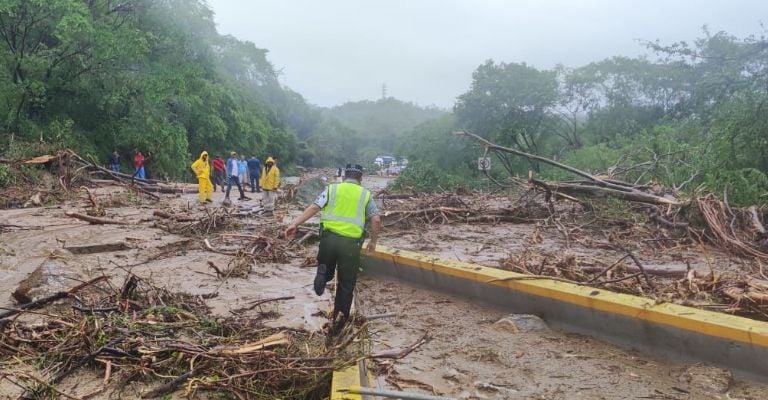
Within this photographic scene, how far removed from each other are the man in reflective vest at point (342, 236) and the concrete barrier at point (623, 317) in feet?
5.63

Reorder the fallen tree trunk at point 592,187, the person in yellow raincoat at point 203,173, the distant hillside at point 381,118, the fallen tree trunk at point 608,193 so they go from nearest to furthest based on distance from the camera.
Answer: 1. the fallen tree trunk at point 608,193
2. the fallen tree trunk at point 592,187
3. the person in yellow raincoat at point 203,173
4. the distant hillside at point 381,118

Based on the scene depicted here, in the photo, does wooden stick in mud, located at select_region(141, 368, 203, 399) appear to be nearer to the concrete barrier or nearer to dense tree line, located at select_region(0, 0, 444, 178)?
the concrete barrier

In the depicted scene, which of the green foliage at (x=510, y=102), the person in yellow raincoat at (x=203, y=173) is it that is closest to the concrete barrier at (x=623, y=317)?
the person in yellow raincoat at (x=203, y=173)

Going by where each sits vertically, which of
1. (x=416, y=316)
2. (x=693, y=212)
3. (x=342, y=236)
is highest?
(x=693, y=212)

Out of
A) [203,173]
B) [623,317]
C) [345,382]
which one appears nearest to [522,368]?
[623,317]

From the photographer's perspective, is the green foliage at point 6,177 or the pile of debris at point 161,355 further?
the green foliage at point 6,177

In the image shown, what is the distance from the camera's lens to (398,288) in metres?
7.09

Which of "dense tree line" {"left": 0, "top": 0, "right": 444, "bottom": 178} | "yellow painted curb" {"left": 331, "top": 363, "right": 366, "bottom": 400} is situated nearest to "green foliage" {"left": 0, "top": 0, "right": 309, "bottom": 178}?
"dense tree line" {"left": 0, "top": 0, "right": 444, "bottom": 178}

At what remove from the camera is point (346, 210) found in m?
4.93

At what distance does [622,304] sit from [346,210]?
251 centimetres

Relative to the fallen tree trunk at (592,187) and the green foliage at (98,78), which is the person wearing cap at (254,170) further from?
the fallen tree trunk at (592,187)

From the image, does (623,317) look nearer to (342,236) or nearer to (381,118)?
(342,236)

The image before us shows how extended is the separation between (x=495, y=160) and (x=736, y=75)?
73.8 ft

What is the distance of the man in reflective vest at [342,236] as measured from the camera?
16.0 ft
